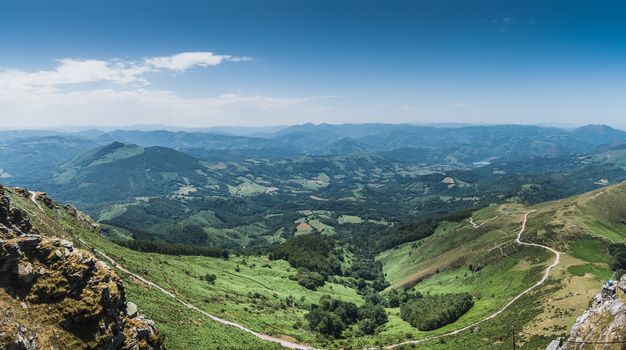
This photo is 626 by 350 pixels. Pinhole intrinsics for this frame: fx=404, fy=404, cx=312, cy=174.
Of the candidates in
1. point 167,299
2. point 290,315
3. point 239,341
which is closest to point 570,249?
point 290,315

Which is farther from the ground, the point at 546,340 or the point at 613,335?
the point at 613,335

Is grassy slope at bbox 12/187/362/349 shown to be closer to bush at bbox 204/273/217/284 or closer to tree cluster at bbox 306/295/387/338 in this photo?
bush at bbox 204/273/217/284

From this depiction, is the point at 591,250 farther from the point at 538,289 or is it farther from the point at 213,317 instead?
the point at 213,317

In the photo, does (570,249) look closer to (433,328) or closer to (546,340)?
(433,328)

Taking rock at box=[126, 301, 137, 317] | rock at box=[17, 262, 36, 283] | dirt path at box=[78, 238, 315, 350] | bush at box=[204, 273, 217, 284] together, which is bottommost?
bush at box=[204, 273, 217, 284]

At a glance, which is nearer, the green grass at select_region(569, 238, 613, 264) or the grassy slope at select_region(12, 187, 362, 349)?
the grassy slope at select_region(12, 187, 362, 349)

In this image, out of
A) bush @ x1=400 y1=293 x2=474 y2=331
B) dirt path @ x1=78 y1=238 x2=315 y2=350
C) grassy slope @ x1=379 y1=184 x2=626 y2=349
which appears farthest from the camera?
bush @ x1=400 y1=293 x2=474 y2=331

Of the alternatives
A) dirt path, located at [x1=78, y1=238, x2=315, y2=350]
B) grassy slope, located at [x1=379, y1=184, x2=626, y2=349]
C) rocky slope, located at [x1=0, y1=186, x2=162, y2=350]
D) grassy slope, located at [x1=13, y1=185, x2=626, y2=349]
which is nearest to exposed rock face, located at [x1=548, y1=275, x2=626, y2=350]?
grassy slope, located at [x1=379, y1=184, x2=626, y2=349]

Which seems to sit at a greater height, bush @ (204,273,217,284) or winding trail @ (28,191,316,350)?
winding trail @ (28,191,316,350)
